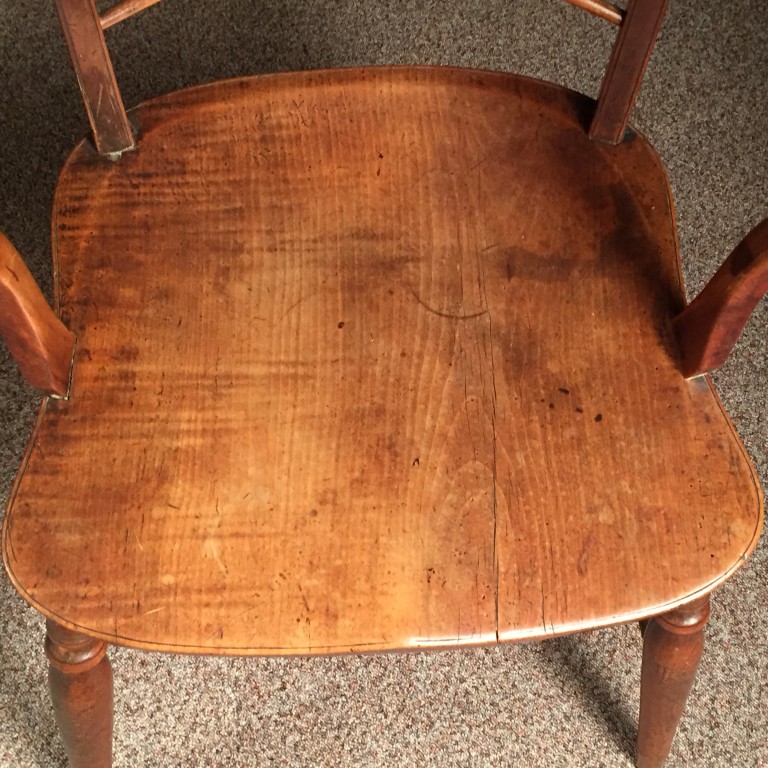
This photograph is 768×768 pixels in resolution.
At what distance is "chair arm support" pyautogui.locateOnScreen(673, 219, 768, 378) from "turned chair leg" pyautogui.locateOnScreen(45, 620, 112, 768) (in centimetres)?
49

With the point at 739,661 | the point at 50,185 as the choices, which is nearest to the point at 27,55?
the point at 50,185

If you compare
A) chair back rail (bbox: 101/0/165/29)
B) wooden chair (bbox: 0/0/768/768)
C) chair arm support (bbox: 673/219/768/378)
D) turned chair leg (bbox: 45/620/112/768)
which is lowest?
turned chair leg (bbox: 45/620/112/768)

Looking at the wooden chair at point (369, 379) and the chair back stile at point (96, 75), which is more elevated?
the chair back stile at point (96, 75)

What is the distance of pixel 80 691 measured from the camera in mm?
824

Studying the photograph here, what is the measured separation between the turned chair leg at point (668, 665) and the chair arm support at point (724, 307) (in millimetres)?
178

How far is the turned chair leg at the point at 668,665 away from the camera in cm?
80

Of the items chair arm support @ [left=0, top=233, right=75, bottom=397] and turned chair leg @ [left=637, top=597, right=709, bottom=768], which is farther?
turned chair leg @ [left=637, top=597, right=709, bottom=768]

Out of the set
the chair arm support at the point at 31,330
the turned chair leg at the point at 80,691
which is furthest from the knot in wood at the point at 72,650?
the chair arm support at the point at 31,330

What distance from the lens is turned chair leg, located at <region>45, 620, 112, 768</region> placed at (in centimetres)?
79

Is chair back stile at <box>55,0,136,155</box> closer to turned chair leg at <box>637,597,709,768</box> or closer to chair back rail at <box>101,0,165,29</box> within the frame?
chair back rail at <box>101,0,165,29</box>

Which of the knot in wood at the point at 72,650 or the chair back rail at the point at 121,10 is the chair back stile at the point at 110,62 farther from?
the knot in wood at the point at 72,650

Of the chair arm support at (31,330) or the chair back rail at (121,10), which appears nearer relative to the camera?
the chair arm support at (31,330)

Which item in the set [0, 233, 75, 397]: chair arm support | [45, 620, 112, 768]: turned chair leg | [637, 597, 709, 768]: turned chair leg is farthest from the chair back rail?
[637, 597, 709, 768]: turned chair leg

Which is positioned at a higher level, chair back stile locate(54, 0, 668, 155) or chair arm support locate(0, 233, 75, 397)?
chair back stile locate(54, 0, 668, 155)
